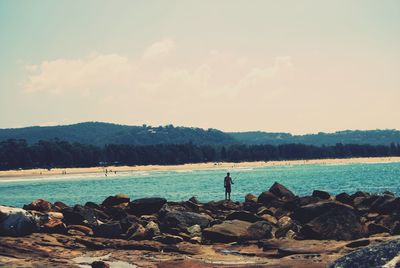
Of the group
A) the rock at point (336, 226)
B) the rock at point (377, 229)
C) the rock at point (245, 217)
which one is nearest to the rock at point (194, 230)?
the rock at point (245, 217)

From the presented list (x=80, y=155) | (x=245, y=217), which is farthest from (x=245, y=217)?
(x=80, y=155)

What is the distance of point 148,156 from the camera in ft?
601

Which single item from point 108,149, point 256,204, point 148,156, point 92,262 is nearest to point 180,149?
point 148,156

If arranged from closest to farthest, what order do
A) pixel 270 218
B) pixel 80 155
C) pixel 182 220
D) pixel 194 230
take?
pixel 194 230
pixel 182 220
pixel 270 218
pixel 80 155

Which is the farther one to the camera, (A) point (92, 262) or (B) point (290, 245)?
(B) point (290, 245)

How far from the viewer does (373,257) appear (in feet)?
34.1

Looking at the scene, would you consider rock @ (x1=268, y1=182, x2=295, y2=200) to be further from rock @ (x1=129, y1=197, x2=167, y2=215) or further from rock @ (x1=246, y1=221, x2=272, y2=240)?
rock @ (x1=246, y1=221, x2=272, y2=240)

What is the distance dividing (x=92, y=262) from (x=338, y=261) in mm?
6141

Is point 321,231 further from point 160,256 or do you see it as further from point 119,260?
point 119,260

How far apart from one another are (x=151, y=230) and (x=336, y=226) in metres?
5.72

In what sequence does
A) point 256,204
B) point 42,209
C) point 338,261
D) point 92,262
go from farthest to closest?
point 256,204
point 42,209
point 92,262
point 338,261

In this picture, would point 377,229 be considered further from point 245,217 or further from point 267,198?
point 267,198

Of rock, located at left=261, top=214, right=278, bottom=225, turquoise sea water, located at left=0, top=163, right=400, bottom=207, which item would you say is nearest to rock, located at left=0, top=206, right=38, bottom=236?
rock, located at left=261, top=214, right=278, bottom=225

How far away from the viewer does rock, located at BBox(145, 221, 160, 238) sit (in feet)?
57.4
